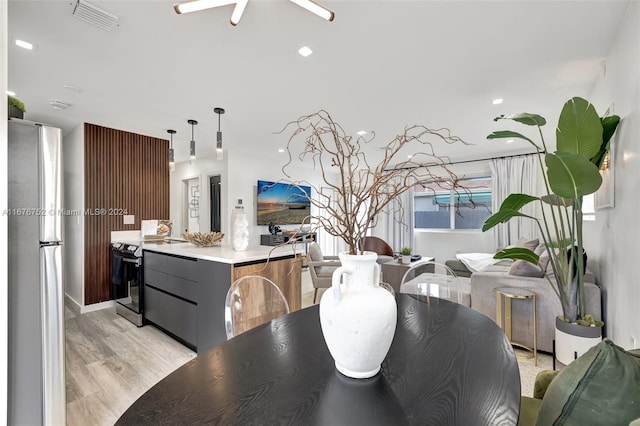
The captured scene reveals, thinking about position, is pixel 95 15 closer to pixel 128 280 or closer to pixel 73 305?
pixel 128 280

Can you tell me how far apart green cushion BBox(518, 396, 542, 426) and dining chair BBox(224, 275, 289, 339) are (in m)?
1.09

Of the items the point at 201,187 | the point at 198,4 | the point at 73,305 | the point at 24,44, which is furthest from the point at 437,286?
the point at 201,187

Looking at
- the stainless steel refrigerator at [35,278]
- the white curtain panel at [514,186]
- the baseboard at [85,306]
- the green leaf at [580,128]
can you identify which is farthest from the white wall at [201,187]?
the white curtain panel at [514,186]

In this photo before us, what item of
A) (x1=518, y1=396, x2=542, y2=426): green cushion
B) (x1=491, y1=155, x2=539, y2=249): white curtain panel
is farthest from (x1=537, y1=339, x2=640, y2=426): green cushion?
(x1=491, y1=155, x2=539, y2=249): white curtain panel

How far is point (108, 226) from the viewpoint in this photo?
13.0 ft

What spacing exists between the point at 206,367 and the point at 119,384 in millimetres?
1733

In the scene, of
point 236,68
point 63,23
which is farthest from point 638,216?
point 63,23

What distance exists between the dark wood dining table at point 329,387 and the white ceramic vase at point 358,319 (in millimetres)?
54

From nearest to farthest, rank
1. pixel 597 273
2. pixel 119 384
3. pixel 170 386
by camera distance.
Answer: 1. pixel 170 386
2. pixel 119 384
3. pixel 597 273

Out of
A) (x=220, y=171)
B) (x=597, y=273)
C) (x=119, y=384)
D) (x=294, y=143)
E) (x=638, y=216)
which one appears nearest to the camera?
(x=638, y=216)

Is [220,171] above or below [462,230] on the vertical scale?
above

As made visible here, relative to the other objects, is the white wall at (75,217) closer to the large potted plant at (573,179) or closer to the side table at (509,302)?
the large potted plant at (573,179)

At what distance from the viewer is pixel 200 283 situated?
2451mm

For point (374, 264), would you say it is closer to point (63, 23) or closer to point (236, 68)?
point (236, 68)
